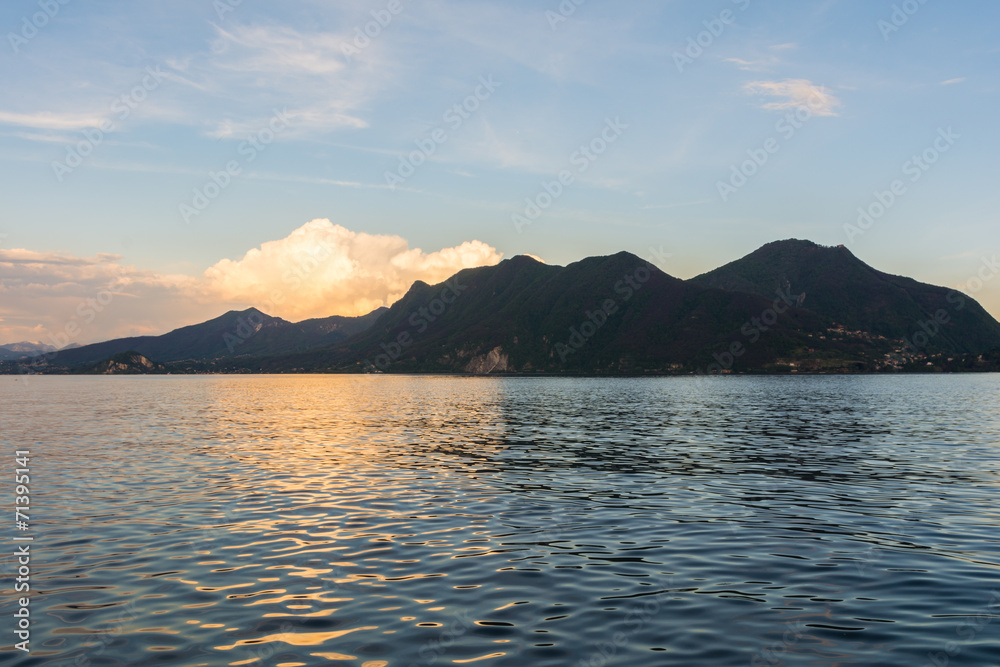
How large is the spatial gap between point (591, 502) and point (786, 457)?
2349cm

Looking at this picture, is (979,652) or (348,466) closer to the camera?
(979,652)

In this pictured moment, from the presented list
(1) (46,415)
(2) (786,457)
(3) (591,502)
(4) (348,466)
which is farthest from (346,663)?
(1) (46,415)

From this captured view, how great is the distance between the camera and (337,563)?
2112cm

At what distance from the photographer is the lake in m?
14.6

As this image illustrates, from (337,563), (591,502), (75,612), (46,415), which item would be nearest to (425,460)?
(591,502)

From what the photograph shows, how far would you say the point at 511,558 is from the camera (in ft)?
71.4

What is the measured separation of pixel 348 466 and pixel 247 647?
3074 centimetres

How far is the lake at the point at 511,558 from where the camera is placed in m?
14.6

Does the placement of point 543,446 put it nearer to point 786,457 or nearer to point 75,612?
point 786,457

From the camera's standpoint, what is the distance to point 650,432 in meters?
67.1

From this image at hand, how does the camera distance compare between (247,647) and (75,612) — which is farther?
(75,612)

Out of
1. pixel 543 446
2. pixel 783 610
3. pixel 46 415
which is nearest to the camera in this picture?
pixel 783 610

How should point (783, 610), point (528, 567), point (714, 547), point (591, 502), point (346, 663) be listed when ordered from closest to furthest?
point (346, 663)
point (783, 610)
point (528, 567)
point (714, 547)
point (591, 502)

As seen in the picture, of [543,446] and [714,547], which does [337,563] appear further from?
[543,446]
